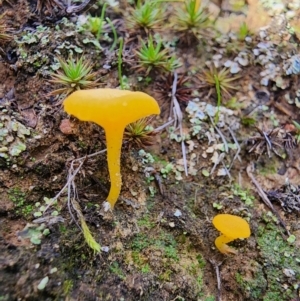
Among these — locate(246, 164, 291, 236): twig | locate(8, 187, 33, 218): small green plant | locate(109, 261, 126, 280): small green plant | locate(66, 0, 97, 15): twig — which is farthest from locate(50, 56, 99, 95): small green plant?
locate(246, 164, 291, 236): twig

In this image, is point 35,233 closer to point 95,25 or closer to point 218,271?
point 218,271

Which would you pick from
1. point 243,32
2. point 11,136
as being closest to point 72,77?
point 11,136

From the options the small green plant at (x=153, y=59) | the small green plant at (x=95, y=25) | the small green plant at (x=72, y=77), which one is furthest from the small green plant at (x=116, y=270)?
the small green plant at (x=95, y=25)

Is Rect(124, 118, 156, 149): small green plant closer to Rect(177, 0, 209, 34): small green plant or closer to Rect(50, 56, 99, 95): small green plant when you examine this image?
Rect(50, 56, 99, 95): small green plant

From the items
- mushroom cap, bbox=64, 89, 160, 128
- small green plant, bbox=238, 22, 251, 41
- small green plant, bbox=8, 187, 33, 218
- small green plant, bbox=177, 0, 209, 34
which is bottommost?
small green plant, bbox=8, 187, 33, 218

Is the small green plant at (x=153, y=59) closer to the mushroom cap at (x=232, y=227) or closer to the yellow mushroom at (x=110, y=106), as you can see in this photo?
the yellow mushroom at (x=110, y=106)

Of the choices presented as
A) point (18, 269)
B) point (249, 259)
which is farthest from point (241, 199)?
point (18, 269)

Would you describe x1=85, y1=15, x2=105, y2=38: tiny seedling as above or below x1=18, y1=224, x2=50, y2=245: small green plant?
above
